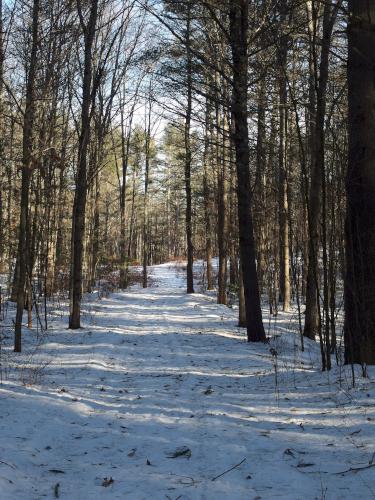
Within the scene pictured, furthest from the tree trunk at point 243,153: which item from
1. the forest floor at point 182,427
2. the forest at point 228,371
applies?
the forest floor at point 182,427

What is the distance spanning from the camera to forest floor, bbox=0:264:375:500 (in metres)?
3.15

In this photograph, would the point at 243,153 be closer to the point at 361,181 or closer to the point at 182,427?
the point at 361,181

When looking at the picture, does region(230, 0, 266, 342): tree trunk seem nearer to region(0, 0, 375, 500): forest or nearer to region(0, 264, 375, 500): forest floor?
region(0, 0, 375, 500): forest

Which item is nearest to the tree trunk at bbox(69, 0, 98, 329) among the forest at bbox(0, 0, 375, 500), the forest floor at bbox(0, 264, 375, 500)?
the forest at bbox(0, 0, 375, 500)

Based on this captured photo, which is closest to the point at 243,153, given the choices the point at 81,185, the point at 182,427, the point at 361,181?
the point at 361,181

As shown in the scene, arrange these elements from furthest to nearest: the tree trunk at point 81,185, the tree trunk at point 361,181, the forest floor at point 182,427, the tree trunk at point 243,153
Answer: the tree trunk at point 81,185
the tree trunk at point 243,153
the tree trunk at point 361,181
the forest floor at point 182,427

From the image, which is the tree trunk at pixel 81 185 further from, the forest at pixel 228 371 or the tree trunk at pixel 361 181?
the tree trunk at pixel 361 181

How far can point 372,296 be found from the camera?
5.86 meters

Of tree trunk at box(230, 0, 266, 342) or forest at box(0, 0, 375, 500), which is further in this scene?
tree trunk at box(230, 0, 266, 342)

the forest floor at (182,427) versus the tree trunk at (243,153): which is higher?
the tree trunk at (243,153)

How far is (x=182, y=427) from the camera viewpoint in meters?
4.37

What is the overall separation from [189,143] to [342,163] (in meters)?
13.9

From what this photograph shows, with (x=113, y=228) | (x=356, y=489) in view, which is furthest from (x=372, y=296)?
(x=113, y=228)

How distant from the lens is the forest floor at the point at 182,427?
3.15 m
